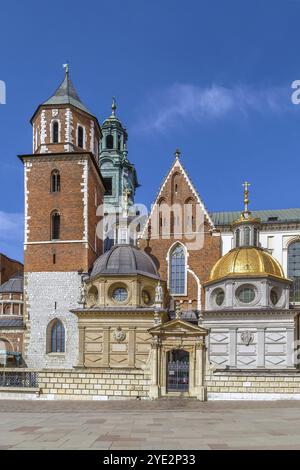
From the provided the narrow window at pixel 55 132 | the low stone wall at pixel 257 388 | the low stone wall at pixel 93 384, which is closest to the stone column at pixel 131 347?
the low stone wall at pixel 93 384

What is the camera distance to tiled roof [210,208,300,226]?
48.7 metres

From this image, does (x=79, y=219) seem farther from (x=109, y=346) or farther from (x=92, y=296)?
(x=109, y=346)

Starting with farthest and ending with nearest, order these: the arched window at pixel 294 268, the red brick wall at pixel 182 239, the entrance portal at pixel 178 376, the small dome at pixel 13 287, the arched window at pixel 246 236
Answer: the small dome at pixel 13 287 < the red brick wall at pixel 182 239 < the arched window at pixel 294 268 < the arched window at pixel 246 236 < the entrance portal at pixel 178 376

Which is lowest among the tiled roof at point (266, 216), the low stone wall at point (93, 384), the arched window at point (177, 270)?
the low stone wall at point (93, 384)

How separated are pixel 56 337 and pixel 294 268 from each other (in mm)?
19118

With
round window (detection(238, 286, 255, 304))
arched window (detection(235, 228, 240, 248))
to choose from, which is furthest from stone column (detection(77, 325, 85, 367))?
arched window (detection(235, 228, 240, 248))

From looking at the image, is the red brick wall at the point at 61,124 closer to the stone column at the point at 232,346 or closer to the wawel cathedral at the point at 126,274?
the wawel cathedral at the point at 126,274

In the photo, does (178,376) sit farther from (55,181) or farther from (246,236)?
(55,181)

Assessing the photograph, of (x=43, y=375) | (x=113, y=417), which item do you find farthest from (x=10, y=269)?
(x=113, y=417)

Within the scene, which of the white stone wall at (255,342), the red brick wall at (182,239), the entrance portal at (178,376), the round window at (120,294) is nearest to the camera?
the entrance portal at (178,376)

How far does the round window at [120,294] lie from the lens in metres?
39.5

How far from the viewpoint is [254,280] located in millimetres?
38750

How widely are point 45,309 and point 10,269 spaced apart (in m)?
16.8

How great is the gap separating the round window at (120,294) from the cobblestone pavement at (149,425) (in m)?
13.7
